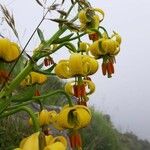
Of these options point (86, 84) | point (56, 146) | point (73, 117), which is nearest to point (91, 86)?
point (86, 84)

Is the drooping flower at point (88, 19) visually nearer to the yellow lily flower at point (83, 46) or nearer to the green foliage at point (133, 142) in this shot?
the yellow lily flower at point (83, 46)

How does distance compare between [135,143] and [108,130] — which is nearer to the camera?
[108,130]

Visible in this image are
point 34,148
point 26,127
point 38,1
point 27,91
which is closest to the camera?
point 34,148

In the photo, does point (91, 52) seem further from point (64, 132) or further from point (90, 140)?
point (90, 140)

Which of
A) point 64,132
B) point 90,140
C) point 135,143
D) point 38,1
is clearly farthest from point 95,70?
point 135,143

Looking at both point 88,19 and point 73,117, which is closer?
point 73,117

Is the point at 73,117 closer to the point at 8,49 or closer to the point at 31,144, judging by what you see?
the point at 8,49
